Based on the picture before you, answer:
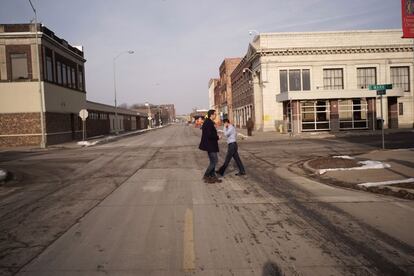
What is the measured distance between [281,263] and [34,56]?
33.4 m

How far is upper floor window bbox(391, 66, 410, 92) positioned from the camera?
158 ft

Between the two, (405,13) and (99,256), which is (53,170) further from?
(405,13)

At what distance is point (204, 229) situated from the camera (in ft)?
21.4

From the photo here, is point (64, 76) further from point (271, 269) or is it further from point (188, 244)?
point (271, 269)

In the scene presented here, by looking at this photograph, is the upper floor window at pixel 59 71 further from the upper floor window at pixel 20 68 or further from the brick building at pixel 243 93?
the brick building at pixel 243 93

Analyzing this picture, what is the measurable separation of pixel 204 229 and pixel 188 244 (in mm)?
823

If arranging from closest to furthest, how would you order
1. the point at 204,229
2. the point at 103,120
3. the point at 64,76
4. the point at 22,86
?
the point at 204,229 → the point at 22,86 → the point at 64,76 → the point at 103,120

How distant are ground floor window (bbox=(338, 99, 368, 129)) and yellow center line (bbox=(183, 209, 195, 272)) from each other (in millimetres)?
35956

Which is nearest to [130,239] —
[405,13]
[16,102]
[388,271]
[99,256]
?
[99,256]

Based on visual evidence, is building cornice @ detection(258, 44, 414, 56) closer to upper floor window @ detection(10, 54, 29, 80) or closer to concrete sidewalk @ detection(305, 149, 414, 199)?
upper floor window @ detection(10, 54, 29, 80)

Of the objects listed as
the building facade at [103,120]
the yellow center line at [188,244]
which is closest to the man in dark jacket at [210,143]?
the yellow center line at [188,244]

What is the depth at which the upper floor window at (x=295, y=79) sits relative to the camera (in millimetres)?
47125

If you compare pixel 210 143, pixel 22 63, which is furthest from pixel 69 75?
pixel 210 143

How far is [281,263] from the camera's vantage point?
4.93m
